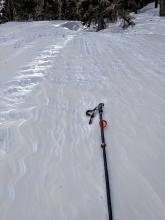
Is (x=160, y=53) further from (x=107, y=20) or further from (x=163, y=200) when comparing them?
(x=107, y=20)

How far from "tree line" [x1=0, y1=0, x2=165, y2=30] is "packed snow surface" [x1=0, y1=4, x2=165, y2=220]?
8.49 m

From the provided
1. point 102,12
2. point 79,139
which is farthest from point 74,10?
point 79,139

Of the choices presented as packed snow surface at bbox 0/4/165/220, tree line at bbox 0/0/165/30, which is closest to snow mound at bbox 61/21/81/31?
tree line at bbox 0/0/165/30

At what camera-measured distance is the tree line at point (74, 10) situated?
1523 centimetres

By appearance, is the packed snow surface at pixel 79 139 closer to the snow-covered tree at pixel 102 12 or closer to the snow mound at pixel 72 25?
the snow-covered tree at pixel 102 12

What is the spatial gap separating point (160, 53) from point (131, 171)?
571 centimetres

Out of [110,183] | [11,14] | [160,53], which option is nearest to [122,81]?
[160,53]

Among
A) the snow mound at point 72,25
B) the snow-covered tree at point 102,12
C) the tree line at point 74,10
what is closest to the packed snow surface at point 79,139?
the snow-covered tree at point 102,12

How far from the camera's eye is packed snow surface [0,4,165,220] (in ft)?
9.99

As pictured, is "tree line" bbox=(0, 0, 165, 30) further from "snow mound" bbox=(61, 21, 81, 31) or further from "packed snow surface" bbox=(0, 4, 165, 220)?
"packed snow surface" bbox=(0, 4, 165, 220)

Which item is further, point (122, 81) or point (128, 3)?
point (128, 3)

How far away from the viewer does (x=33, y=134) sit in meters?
4.24

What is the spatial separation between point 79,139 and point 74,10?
74.9 feet

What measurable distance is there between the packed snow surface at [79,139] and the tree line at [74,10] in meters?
8.49
